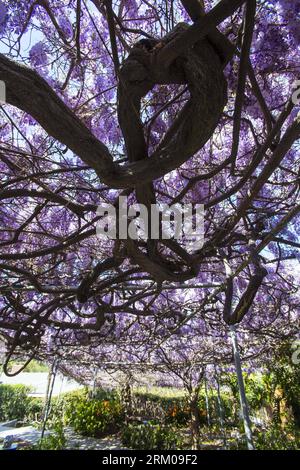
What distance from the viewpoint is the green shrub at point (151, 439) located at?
9.43m

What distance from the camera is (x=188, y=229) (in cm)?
316

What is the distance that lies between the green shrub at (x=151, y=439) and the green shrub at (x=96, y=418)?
6.83ft

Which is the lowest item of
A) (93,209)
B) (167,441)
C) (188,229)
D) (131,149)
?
(167,441)

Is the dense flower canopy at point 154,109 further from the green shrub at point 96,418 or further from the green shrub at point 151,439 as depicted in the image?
the green shrub at point 96,418

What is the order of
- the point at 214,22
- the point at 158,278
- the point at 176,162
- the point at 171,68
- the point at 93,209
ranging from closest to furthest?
the point at 214,22
the point at 171,68
the point at 176,162
the point at 93,209
the point at 158,278

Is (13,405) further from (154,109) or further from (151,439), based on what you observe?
(154,109)

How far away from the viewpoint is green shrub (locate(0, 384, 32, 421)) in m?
17.7

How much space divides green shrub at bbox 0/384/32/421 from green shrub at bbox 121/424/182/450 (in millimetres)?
9506

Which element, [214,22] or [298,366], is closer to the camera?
[214,22]

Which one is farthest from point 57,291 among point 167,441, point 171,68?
point 167,441

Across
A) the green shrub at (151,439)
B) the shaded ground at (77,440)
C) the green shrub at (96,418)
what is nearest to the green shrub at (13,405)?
the green shrub at (96,418)

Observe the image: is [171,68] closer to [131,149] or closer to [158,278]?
[131,149]

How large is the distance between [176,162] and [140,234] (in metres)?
1.24

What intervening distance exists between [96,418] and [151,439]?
381cm
